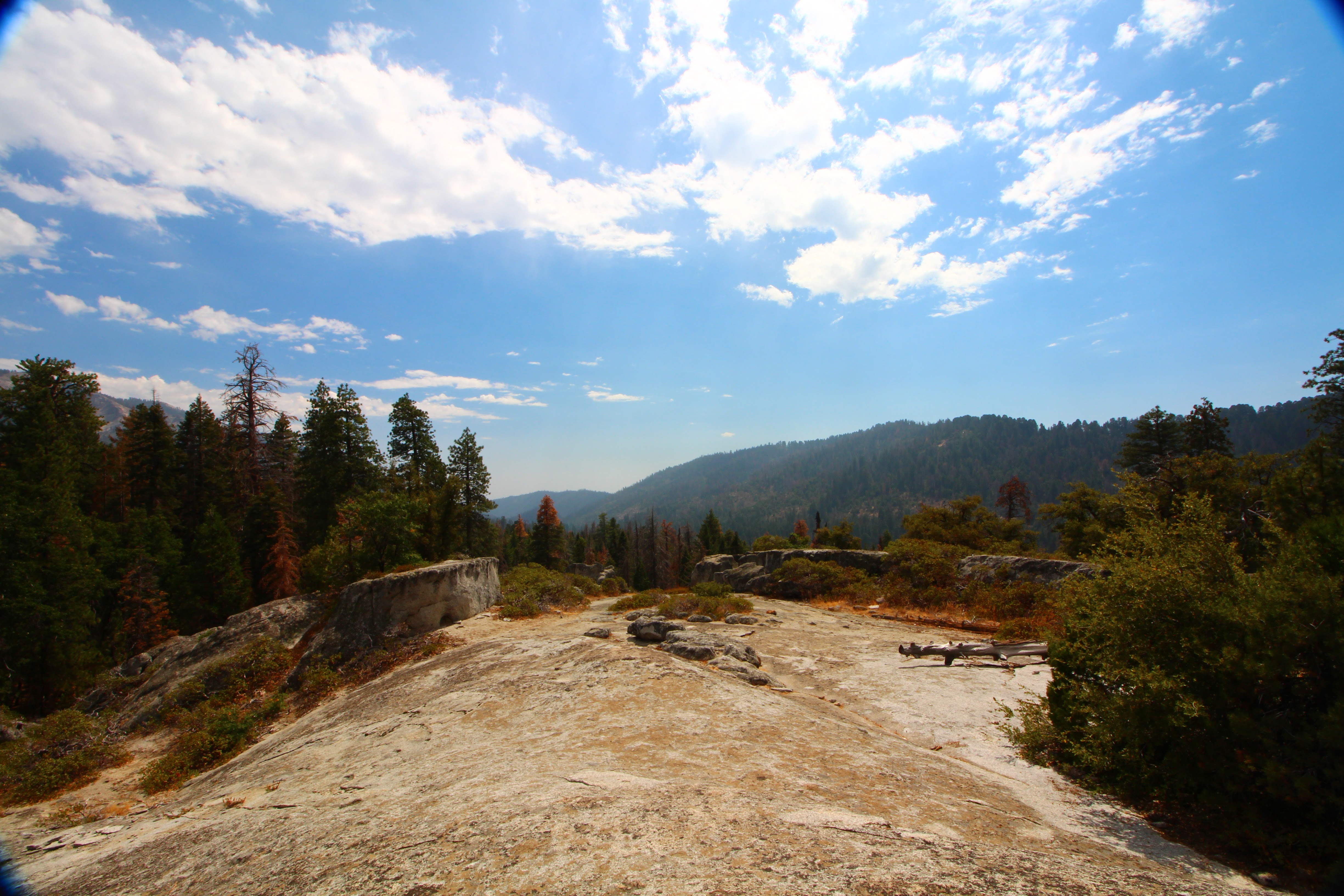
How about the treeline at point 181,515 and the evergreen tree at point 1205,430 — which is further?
the evergreen tree at point 1205,430

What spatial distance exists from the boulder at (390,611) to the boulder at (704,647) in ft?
19.6

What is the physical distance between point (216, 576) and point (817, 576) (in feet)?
88.4

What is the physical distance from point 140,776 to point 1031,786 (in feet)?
43.1

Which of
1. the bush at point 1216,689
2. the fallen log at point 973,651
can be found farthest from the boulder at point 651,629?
the bush at point 1216,689

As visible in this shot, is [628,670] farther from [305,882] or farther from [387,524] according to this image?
[387,524]

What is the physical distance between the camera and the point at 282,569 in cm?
2336

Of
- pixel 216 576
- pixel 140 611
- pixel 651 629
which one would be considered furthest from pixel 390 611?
Result: pixel 216 576

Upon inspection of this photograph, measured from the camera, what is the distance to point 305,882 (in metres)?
3.28

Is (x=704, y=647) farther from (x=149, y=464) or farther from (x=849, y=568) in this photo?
(x=149, y=464)

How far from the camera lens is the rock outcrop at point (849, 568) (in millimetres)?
14188

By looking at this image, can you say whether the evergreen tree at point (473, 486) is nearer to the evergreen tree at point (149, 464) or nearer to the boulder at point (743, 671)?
the evergreen tree at point (149, 464)

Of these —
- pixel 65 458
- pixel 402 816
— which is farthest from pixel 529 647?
pixel 65 458

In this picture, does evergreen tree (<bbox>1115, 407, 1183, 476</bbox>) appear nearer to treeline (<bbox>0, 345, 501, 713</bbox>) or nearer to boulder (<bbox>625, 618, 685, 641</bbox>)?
boulder (<bbox>625, 618, 685, 641</bbox>)

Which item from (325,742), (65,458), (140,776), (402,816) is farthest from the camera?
(65,458)
